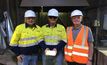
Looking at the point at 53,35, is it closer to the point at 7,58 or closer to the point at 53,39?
the point at 53,39

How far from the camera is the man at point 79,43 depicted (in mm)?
5512

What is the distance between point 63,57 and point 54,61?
0.20m

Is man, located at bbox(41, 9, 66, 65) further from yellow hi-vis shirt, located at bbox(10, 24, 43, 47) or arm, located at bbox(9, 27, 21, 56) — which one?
arm, located at bbox(9, 27, 21, 56)

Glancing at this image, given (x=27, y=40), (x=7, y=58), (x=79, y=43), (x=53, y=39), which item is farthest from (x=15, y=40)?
(x=7, y=58)

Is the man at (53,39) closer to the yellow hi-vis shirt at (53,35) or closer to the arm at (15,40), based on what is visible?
the yellow hi-vis shirt at (53,35)

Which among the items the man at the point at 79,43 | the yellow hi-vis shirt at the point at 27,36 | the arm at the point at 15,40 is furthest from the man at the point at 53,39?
the arm at the point at 15,40

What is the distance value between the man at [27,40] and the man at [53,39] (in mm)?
177

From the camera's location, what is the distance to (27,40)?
19.5 ft

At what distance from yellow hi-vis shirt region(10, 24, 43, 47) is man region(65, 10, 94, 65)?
0.72 metres

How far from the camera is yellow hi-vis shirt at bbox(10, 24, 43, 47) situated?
5945 millimetres

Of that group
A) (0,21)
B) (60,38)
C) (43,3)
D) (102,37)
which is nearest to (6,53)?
(0,21)

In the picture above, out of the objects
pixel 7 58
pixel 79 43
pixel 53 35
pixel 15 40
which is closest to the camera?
pixel 79 43

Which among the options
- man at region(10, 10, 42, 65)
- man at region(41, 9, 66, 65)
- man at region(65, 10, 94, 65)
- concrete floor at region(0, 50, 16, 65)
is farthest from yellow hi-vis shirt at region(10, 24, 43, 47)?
concrete floor at region(0, 50, 16, 65)

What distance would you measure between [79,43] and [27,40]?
3.48ft
